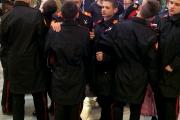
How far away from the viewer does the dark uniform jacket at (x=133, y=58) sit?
3541 millimetres

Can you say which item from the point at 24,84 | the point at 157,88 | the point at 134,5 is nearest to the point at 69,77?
the point at 24,84

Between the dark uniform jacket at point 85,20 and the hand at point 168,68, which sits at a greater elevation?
the dark uniform jacket at point 85,20

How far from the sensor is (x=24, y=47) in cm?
376

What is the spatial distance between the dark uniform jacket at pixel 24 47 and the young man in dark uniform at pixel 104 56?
1.98 feet

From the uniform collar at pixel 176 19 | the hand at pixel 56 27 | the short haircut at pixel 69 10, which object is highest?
the short haircut at pixel 69 10

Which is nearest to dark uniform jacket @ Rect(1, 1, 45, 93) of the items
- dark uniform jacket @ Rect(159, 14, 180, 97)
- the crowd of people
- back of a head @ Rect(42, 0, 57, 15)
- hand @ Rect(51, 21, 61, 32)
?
the crowd of people

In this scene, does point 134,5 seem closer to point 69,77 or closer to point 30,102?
point 69,77

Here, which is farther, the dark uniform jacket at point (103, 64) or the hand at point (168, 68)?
the dark uniform jacket at point (103, 64)

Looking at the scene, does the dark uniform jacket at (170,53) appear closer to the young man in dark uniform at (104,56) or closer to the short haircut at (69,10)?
the young man in dark uniform at (104,56)

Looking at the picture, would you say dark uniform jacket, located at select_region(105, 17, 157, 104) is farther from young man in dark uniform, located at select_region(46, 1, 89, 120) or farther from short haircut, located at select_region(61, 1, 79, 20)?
short haircut, located at select_region(61, 1, 79, 20)

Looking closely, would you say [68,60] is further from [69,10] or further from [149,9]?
[149,9]

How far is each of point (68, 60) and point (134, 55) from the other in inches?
26.8

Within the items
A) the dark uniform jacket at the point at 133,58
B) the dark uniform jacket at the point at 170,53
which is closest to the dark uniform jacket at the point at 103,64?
the dark uniform jacket at the point at 133,58

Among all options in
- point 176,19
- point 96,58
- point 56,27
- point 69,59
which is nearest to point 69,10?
point 56,27
